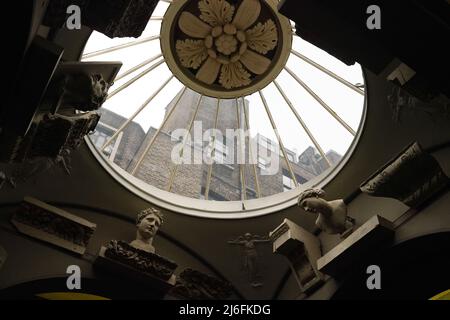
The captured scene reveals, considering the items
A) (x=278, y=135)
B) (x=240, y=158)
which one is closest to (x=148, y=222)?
(x=240, y=158)

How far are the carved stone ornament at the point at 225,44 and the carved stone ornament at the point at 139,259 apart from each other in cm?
419

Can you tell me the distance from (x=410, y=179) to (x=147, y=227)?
5204mm

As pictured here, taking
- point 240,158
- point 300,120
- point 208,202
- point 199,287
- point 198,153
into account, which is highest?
point 198,153

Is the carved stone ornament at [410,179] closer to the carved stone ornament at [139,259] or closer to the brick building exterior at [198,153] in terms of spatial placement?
the brick building exterior at [198,153]

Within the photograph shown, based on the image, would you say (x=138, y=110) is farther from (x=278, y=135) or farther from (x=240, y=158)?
(x=278, y=135)

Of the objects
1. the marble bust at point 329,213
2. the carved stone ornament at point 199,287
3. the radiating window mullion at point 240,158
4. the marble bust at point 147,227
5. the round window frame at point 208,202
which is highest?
the radiating window mullion at point 240,158

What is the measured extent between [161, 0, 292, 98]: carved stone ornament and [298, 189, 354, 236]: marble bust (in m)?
3.59

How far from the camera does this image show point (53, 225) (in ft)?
31.3

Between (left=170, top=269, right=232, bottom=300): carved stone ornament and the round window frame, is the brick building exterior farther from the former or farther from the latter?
(left=170, top=269, right=232, bottom=300): carved stone ornament

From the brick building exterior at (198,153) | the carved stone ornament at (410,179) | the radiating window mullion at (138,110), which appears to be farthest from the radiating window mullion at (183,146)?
the carved stone ornament at (410,179)

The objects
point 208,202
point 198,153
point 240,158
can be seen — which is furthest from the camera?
point 198,153

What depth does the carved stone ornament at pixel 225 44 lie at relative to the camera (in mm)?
10625

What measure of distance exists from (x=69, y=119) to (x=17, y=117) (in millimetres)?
1024
